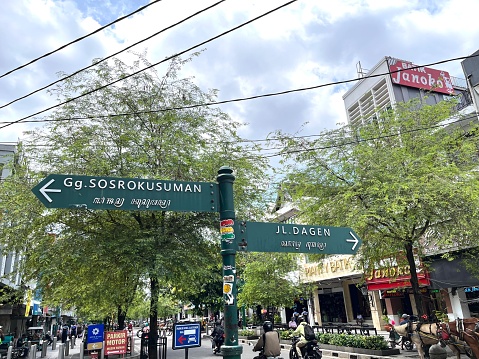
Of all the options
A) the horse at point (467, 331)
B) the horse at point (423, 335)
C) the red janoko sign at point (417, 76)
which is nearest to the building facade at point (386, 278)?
the red janoko sign at point (417, 76)

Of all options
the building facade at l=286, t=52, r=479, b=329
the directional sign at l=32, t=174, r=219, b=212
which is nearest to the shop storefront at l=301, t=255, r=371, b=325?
the building facade at l=286, t=52, r=479, b=329

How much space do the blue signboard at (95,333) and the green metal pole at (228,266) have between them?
44.4 feet

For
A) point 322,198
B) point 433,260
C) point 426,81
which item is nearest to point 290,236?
point 322,198

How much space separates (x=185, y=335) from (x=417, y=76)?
88.1 feet

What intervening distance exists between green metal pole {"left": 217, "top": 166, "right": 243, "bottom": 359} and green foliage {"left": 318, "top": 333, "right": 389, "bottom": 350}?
12.3 m

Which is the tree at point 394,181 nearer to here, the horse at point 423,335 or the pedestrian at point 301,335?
the horse at point 423,335

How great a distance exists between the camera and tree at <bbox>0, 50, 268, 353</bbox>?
392 inches

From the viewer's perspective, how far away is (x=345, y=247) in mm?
5445

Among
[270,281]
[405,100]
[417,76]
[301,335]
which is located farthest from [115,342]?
[417,76]

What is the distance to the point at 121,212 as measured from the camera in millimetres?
10906

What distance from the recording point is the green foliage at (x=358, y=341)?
14607 millimetres

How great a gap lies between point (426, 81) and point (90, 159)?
93.2ft

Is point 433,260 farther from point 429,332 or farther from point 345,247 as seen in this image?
point 345,247

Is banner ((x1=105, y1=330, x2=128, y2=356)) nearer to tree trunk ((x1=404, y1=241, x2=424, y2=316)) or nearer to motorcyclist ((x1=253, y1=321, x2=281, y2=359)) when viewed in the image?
motorcyclist ((x1=253, y1=321, x2=281, y2=359))
